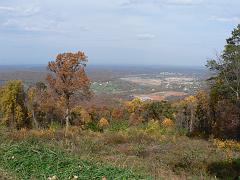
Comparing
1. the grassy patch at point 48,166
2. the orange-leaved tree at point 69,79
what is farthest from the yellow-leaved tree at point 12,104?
the grassy patch at point 48,166

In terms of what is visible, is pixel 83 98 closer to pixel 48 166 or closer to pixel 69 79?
pixel 69 79

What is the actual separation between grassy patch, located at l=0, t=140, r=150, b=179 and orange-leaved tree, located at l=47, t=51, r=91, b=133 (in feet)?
79.2

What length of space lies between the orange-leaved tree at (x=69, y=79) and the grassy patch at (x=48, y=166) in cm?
2413

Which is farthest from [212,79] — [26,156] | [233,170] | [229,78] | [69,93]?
[26,156]

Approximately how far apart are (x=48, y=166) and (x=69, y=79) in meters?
25.8

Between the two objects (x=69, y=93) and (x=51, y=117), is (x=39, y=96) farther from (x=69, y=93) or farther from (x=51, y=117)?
(x=69, y=93)

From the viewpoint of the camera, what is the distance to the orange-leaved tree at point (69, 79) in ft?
103

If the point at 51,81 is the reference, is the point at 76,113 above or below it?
below

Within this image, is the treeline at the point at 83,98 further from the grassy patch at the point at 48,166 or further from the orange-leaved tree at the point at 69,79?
the grassy patch at the point at 48,166

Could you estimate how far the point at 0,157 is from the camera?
22.8 feet

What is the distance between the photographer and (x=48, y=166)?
6387mm

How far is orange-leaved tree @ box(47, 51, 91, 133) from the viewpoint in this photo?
103 ft

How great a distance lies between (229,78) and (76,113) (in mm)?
21042

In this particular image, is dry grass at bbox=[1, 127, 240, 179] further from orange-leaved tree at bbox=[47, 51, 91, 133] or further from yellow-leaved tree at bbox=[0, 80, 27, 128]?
yellow-leaved tree at bbox=[0, 80, 27, 128]
